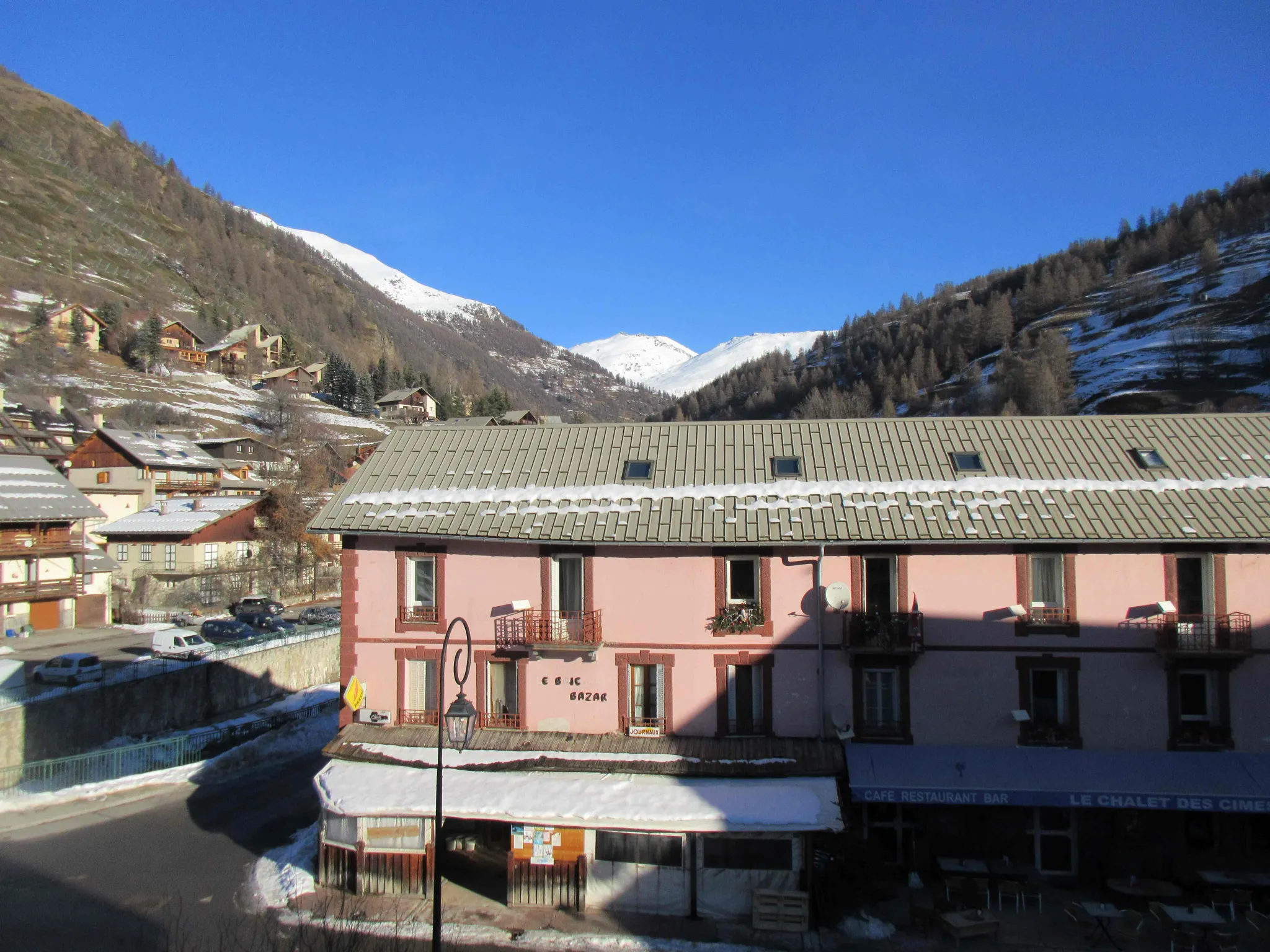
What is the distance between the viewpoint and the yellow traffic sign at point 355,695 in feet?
62.8

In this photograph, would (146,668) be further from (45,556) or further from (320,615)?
(320,615)

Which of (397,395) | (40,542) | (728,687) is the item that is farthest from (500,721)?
(397,395)

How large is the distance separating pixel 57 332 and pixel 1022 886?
141296mm

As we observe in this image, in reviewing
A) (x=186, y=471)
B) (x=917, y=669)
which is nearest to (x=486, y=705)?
(x=917, y=669)

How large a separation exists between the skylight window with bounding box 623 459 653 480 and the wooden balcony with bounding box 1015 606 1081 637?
29.3 ft

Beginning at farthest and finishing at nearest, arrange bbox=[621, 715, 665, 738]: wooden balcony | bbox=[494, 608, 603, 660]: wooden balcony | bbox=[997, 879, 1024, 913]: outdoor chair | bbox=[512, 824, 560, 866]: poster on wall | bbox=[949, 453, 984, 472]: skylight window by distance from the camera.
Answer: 1. bbox=[949, 453, 984, 472]: skylight window
2. bbox=[621, 715, 665, 738]: wooden balcony
3. bbox=[494, 608, 603, 660]: wooden balcony
4. bbox=[512, 824, 560, 866]: poster on wall
5. bbox=[997, 879, 1024, 913]: outdoor chair

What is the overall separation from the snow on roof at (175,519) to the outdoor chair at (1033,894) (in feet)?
161

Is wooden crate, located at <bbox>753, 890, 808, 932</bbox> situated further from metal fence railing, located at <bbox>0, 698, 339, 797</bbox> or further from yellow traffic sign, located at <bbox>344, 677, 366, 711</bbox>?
metal fence railing, located at <bbox>0, 698, 339, 797</bbox>

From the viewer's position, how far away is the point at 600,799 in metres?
15.9

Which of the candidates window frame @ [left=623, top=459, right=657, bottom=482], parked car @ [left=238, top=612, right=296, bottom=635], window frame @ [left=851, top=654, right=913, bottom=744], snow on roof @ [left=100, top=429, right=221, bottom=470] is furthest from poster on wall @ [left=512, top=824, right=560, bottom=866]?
snow on roof @ [left=100, top=429, right=221, bottom=470]

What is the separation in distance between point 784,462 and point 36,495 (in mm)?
42680

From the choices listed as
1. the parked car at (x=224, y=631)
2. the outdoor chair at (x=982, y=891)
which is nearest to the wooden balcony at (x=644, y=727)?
the outdoor chair at (x=982, y=891)

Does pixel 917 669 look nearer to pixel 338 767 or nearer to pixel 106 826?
pixel 338 767

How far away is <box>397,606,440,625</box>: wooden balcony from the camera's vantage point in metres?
19.0
